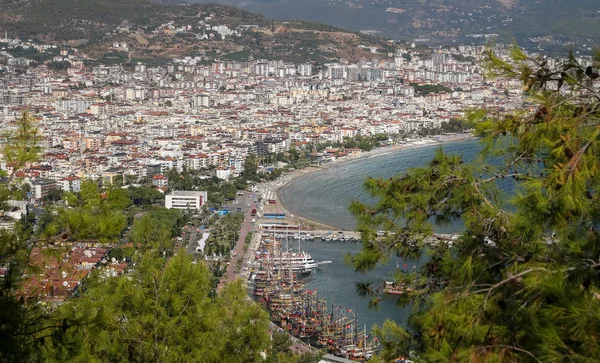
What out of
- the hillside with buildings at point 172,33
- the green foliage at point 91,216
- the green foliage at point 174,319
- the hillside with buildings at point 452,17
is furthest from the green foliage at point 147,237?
the hillside with buildings at point 452,17

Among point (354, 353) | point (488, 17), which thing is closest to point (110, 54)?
point (354, 353)

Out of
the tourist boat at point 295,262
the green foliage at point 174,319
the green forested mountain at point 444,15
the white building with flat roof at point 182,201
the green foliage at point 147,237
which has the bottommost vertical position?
the white building with flat roof at point 182,201

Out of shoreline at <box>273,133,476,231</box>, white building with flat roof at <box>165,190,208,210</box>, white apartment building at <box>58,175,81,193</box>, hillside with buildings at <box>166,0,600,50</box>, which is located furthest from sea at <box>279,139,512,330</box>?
hillside with buildings at <box>166,0,600,50</box>

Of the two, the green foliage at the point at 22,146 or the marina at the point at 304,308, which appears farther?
the marina at the point at 304,308

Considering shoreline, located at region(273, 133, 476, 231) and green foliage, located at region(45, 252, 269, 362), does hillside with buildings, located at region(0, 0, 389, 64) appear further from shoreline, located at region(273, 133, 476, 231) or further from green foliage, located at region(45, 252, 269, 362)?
green foliage, located at region(45, 252, 269, 362)

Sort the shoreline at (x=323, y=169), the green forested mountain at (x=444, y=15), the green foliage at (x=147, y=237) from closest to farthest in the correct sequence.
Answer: the green foliage at (x=147, y=237)
the shoreline at (x=323, y=169)
the green forested mountain at (x=444, y=15)

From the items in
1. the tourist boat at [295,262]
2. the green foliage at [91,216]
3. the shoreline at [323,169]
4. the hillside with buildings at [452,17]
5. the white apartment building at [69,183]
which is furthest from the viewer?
the hillside with buildings at [452,17]

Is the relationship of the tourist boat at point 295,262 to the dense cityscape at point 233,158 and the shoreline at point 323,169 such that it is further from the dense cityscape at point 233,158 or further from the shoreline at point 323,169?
the shoreline at point 323,169
